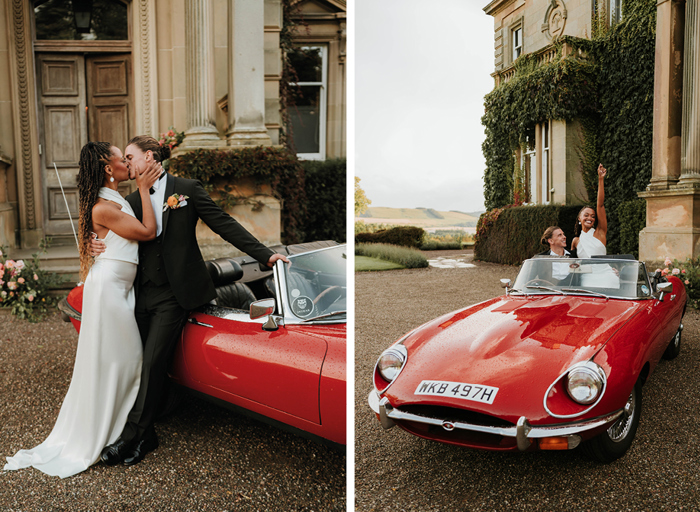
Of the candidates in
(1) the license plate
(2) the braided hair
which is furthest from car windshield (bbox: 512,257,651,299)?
(2) the braided hair

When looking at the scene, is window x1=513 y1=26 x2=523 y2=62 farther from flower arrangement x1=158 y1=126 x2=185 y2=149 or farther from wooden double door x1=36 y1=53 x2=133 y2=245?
wooden double door x1=36 y1=53 x2=133 y2=245

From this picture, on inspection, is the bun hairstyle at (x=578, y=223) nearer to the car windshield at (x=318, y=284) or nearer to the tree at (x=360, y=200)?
the tree at (x=360, y=200)

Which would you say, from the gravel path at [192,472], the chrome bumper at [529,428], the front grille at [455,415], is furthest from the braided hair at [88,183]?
the chrome bumper at [529,428]

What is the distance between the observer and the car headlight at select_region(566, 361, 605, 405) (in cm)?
159

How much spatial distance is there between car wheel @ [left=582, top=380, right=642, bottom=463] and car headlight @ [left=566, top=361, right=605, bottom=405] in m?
0.18

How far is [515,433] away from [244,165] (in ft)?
13.3

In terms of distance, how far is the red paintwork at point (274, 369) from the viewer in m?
1.98

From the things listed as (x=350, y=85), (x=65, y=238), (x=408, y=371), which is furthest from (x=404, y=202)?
(x=65, y=238)

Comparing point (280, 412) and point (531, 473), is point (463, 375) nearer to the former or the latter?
point (531, 473)

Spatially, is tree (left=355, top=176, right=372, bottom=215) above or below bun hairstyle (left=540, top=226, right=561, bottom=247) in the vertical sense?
above

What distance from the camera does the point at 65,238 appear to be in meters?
4.81

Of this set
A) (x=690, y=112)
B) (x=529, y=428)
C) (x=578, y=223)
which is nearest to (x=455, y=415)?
(x=529, y=428)

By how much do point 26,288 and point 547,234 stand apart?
3.83 metres

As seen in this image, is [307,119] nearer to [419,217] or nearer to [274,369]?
[419,217]
